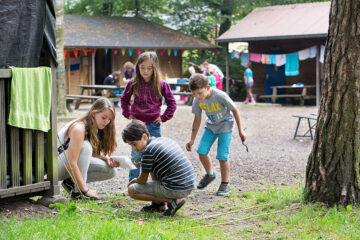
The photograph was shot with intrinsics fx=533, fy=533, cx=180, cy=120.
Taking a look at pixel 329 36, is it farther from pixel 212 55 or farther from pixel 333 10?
pixel 212 55

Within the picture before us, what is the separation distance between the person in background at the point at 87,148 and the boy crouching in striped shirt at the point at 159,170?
0.60m

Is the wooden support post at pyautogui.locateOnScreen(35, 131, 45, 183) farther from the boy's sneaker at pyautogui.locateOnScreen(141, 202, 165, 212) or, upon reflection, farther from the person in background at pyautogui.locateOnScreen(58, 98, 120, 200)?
the boy's sneaker at pyautogui.locateOnScreen(141, 202, 165, 212)

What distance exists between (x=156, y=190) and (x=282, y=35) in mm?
18543

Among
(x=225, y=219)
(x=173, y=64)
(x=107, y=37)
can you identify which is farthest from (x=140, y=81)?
(x=173, y=64)

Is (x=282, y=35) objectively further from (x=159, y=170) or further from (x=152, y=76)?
(x=159, y=170)

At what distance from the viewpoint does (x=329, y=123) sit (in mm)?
5195

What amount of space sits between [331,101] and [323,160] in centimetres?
59

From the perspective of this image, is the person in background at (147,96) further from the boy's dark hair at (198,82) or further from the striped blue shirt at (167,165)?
the striped blue shirt at (167,165)

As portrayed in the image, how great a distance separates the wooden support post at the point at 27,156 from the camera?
4.86 metres

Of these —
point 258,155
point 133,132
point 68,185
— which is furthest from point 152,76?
point 258,155

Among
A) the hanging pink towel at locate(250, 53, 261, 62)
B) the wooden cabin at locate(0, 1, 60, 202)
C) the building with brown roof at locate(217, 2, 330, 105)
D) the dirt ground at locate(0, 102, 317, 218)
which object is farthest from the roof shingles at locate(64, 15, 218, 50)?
the wooden cabin at locate(0, 1, 60, 202)

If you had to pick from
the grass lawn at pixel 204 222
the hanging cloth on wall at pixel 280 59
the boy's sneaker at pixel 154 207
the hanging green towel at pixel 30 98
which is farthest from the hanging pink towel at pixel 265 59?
the hanging green towel at pixel 30 98

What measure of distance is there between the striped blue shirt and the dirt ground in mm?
454

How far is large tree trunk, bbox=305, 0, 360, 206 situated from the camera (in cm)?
508
